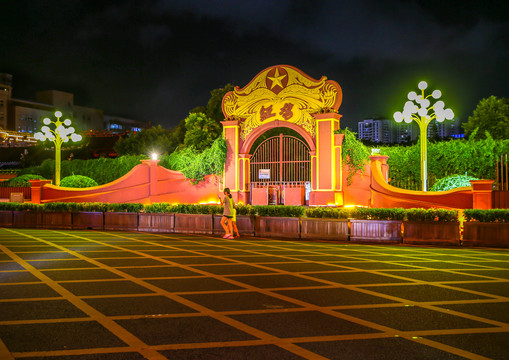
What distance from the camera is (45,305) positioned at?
6.42 meters

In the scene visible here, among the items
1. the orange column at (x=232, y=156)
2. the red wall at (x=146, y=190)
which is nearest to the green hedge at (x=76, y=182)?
the red wall at (x=146, y=190)

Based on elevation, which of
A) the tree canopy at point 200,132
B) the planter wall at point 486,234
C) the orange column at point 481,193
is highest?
the tree canopy at point 200,132

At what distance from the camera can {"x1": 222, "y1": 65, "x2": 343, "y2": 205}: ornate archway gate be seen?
22.9 meters

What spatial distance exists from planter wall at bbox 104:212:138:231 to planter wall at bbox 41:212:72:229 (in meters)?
1.73

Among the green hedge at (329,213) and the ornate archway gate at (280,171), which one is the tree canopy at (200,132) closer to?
the ornate archway gate at (280,171)

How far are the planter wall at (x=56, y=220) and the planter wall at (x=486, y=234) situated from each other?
576 inches

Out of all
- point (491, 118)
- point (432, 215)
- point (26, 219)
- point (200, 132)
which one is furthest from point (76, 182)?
point (491, 118)

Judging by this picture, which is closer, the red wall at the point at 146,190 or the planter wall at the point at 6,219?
the planter wall at the point at 6,219

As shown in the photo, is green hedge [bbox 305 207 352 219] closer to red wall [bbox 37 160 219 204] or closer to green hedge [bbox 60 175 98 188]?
red wall [bbox 37 160 219 204]

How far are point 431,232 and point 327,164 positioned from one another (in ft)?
30.9

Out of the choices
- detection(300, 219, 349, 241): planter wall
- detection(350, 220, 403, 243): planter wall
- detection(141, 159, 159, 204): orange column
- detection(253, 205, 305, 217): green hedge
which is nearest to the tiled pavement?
detection(350, 220, 403, 243): planter wall

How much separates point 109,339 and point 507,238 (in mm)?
11781

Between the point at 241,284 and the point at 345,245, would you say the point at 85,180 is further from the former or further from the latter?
the point at 241,284

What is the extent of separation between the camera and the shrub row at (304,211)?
45.7 ft
